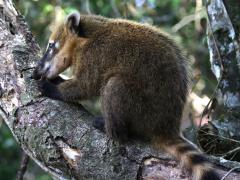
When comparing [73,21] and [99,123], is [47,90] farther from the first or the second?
[73,21]

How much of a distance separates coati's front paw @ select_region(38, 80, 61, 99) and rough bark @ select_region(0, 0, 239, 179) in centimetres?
5

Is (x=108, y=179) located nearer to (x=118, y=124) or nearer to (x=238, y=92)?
(x=118, y=124)

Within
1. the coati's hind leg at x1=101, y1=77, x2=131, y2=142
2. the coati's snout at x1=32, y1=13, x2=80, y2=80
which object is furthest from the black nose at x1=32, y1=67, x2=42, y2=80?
the coati's hind leg at x1=101, y1=77, x2=131, y2=142

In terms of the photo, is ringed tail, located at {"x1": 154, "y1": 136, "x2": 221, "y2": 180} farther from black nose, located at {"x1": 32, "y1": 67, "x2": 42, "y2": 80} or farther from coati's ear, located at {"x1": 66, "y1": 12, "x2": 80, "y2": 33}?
coati's ear, located at {"x1": 66, "y1": 12, "x2": 80, "y2": 33}

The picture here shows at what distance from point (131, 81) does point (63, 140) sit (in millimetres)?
719

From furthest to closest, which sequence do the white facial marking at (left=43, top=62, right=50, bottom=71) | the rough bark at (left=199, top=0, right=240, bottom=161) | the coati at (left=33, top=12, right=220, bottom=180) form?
the white facial marking at (left=43, top=62, right=50, bottom=71)
the rough bark at (left=199, top=0, right=240, bottom=161)
the coati at (left=33, top=12, right=220, bottom=180)

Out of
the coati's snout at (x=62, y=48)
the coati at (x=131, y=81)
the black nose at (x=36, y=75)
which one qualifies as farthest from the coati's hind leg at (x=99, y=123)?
the coati's snout at (x=62, y=48)

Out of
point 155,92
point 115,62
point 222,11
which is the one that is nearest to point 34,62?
point 115,62

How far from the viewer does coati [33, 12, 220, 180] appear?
349cm

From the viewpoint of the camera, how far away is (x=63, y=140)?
3.14m

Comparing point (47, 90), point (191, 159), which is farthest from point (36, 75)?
point (191, 159)

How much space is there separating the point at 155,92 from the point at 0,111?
1051 mm

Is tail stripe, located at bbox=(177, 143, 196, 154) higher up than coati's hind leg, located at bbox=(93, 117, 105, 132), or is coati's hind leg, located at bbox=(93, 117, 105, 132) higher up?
coati's hind leg, located at bbox=(93, 117, 105, 132)

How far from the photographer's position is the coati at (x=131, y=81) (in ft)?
11.5
